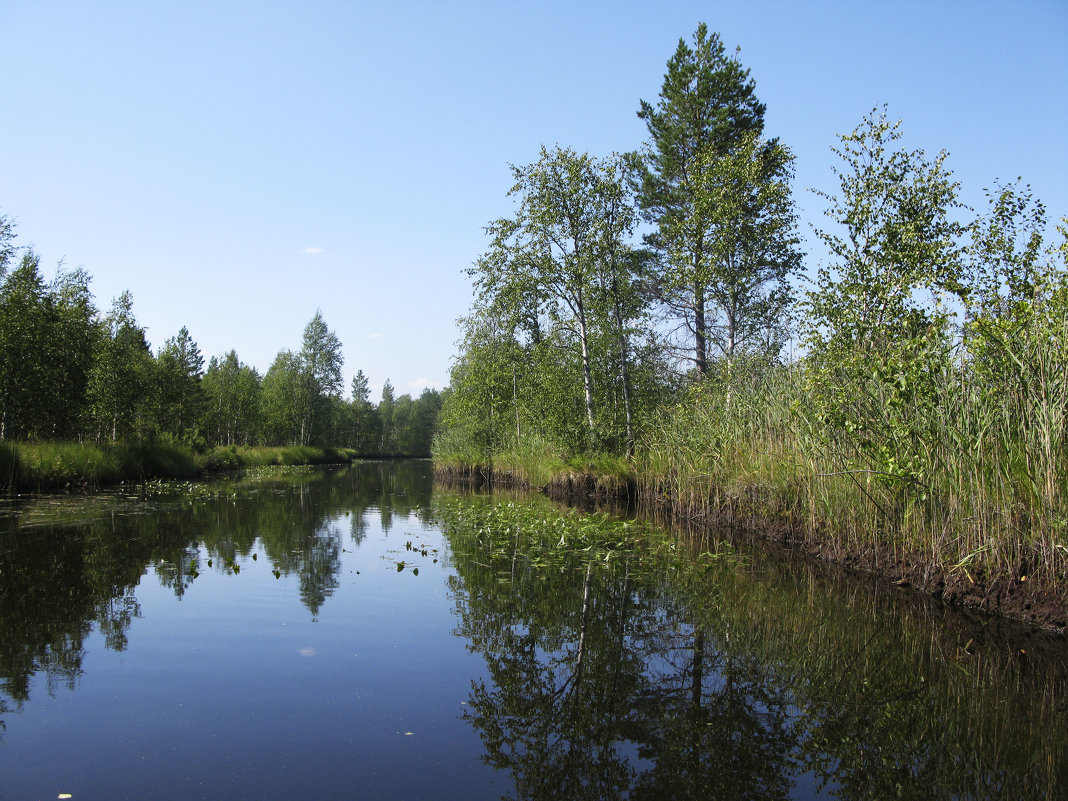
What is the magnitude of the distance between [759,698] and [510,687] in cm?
190

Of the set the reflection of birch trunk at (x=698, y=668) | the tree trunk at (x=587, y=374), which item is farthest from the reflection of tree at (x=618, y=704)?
the tree trunk at (x=587, y=374)

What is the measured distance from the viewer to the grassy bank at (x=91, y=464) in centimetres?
1969

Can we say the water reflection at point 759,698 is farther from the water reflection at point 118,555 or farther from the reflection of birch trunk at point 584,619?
the water reflection at point 118,555

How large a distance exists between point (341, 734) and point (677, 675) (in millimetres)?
2680

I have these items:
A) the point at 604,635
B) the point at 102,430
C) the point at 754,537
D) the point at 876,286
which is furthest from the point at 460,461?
the point at 604,635

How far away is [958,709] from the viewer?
477 centimetres

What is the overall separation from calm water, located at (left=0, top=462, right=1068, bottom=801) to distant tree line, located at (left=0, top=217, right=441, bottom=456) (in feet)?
61.8

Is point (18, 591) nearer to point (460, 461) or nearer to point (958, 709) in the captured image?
point (958, 709)

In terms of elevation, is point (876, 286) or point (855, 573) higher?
point (876, 286)

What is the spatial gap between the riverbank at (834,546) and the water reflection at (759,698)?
1.25ft

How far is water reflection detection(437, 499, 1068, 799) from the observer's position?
382cm

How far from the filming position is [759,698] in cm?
494

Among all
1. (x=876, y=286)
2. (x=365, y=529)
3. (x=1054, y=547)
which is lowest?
(x=365, y=529)

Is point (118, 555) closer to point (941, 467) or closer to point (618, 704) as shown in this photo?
point (618, 704)
